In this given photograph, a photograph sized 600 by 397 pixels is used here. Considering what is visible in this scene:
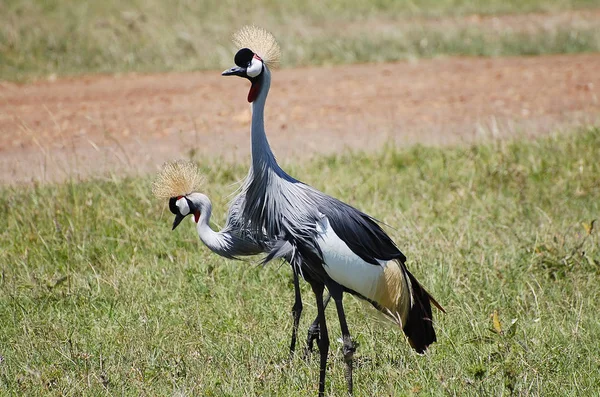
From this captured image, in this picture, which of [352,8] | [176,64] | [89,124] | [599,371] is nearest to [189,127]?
[89,124]

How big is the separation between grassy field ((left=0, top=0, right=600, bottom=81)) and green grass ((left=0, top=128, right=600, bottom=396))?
170 inches

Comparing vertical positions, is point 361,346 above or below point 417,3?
below

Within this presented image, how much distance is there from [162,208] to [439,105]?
3.82 metres

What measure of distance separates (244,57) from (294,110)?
462 centimetres

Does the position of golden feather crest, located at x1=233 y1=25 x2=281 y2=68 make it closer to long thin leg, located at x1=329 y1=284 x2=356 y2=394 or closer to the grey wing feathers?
the grey wing feathers

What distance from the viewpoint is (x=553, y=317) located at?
156 inches

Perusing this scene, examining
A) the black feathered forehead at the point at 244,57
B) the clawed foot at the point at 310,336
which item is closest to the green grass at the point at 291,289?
the clawed foot at the point at 310,336

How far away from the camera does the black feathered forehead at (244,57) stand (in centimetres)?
346

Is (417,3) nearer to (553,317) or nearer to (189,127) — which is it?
(189,127)

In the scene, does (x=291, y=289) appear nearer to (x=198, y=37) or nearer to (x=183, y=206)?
(x=183, y=206)

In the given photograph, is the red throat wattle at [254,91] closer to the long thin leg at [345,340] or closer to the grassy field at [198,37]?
the long thin leg at [345,340]

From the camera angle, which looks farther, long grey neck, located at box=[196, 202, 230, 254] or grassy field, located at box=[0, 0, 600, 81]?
grassy field, located at box=[0, 0, 600, 81]

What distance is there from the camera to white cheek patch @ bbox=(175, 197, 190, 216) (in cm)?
369

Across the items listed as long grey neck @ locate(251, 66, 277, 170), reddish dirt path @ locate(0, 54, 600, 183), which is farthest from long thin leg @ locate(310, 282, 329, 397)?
reddish dirt path @ locate(0, 54, 600, 183)
